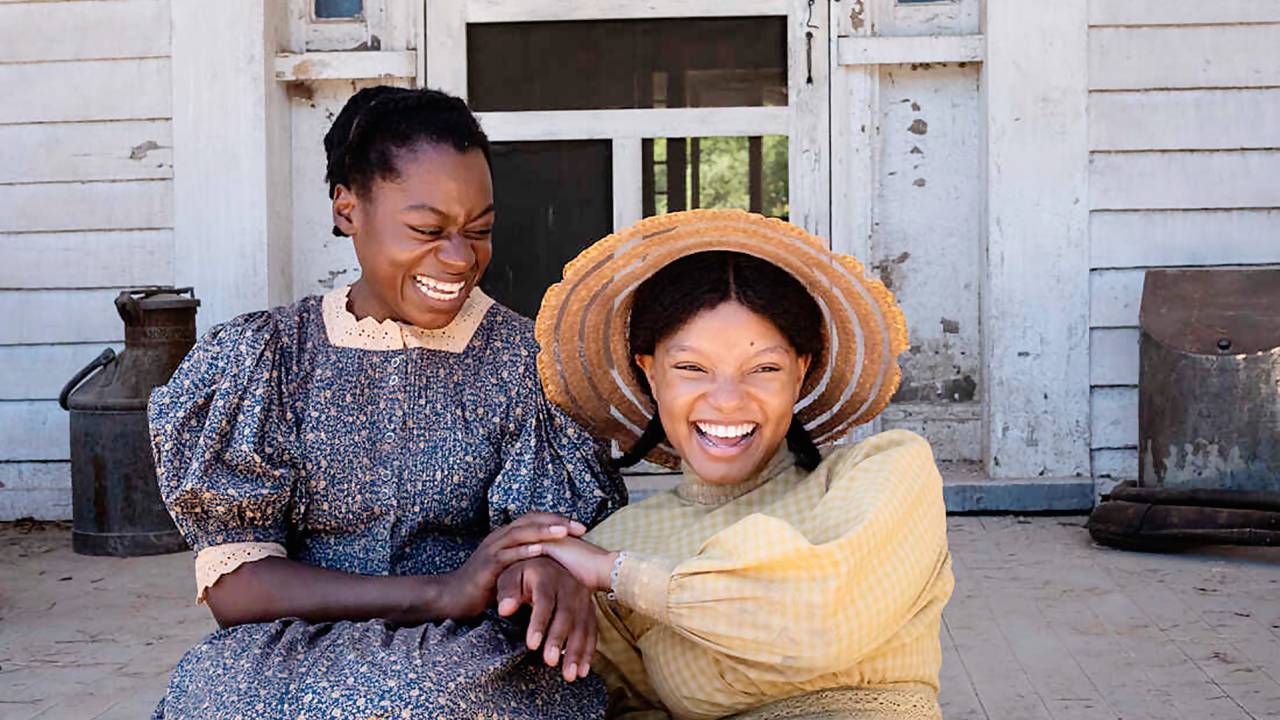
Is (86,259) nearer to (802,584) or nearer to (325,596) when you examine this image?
(325,596)

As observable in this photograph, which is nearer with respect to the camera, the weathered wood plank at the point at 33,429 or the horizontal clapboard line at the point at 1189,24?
the horizontal clapboard line at the point at 1189,24

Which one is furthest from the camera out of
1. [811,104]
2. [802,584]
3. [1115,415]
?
[811,104]

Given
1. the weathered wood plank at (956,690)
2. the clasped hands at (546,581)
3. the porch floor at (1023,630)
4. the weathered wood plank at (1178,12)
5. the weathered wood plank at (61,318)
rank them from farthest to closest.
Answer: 1. the weathered wood plank at (61,318)
2. the weathered wood plank at (1178,12)
3. the porch floor at (1023,630)
4. the weathered wood plank at (956,690)
5. the clasped hands at (546,581)

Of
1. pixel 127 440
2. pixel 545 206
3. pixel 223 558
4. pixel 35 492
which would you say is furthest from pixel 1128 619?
pixel 35 492

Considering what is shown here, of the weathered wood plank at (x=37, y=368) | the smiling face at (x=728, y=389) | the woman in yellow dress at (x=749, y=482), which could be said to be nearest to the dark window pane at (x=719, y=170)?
the weathered wood plank at (x=37, y=368)

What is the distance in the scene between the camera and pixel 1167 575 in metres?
4.62

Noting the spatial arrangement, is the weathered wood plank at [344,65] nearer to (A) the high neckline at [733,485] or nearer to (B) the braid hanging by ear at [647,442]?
(B) the braid hanging by ear at [647,442]

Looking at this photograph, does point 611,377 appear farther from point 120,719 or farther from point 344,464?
point 120,719

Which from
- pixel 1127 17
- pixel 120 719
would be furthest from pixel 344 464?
pixel 1127 17

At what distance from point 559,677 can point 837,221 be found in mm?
3669

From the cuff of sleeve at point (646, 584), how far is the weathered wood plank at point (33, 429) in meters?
4.32

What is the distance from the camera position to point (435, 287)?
2562 mm

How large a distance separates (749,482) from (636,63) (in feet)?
11.8

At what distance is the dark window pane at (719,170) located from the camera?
585 cm
